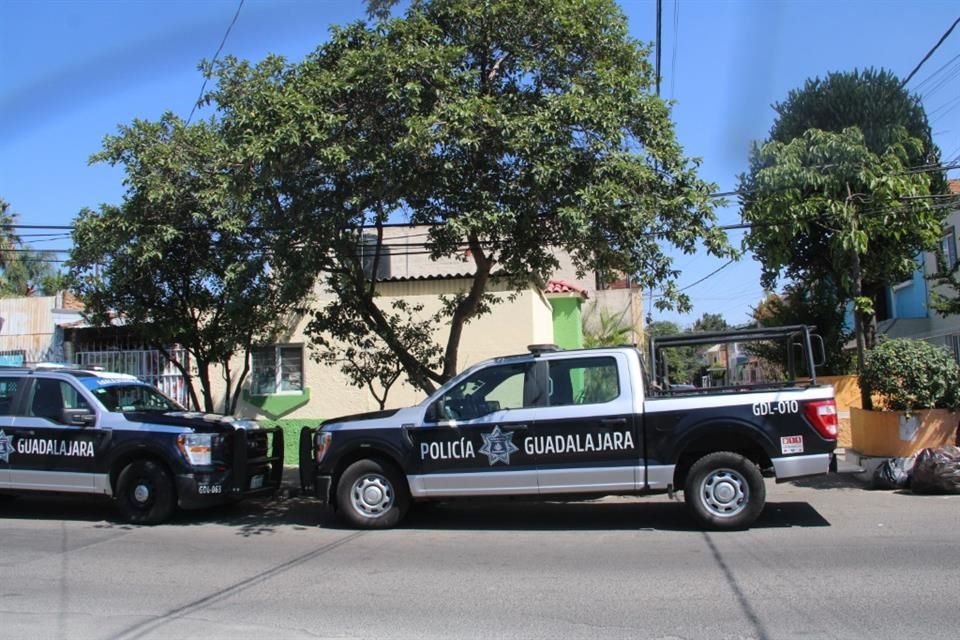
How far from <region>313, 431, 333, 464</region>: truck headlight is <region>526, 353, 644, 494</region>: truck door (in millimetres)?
2395

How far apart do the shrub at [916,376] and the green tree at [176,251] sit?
8.79 metres

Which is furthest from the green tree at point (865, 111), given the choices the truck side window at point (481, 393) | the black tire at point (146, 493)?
the black tire at point (146, 493)

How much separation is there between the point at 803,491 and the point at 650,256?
3987 mm

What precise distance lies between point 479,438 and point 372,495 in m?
1.47

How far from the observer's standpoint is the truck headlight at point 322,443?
364 inches

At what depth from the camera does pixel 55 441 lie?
32.2ft

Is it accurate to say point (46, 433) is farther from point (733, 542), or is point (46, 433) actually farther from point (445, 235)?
point (733, 542)

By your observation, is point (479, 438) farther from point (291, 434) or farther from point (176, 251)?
Answer: point (291, 434)

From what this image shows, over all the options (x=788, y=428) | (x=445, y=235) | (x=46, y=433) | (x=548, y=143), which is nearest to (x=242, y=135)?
(x=445, y=235)

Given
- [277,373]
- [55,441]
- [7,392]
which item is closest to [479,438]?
[55,441]

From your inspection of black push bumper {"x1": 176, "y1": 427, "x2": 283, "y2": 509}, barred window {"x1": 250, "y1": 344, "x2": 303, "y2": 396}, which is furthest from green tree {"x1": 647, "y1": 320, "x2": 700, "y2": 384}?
barred window {"x1": 250, "y1": 344, "x2": 303, "y2": 396}

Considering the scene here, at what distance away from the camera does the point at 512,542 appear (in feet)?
27.0

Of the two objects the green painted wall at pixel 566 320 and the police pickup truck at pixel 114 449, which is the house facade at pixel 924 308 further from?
the police pickup truck at pixel 114 449

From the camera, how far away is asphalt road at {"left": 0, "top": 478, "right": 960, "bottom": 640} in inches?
213
